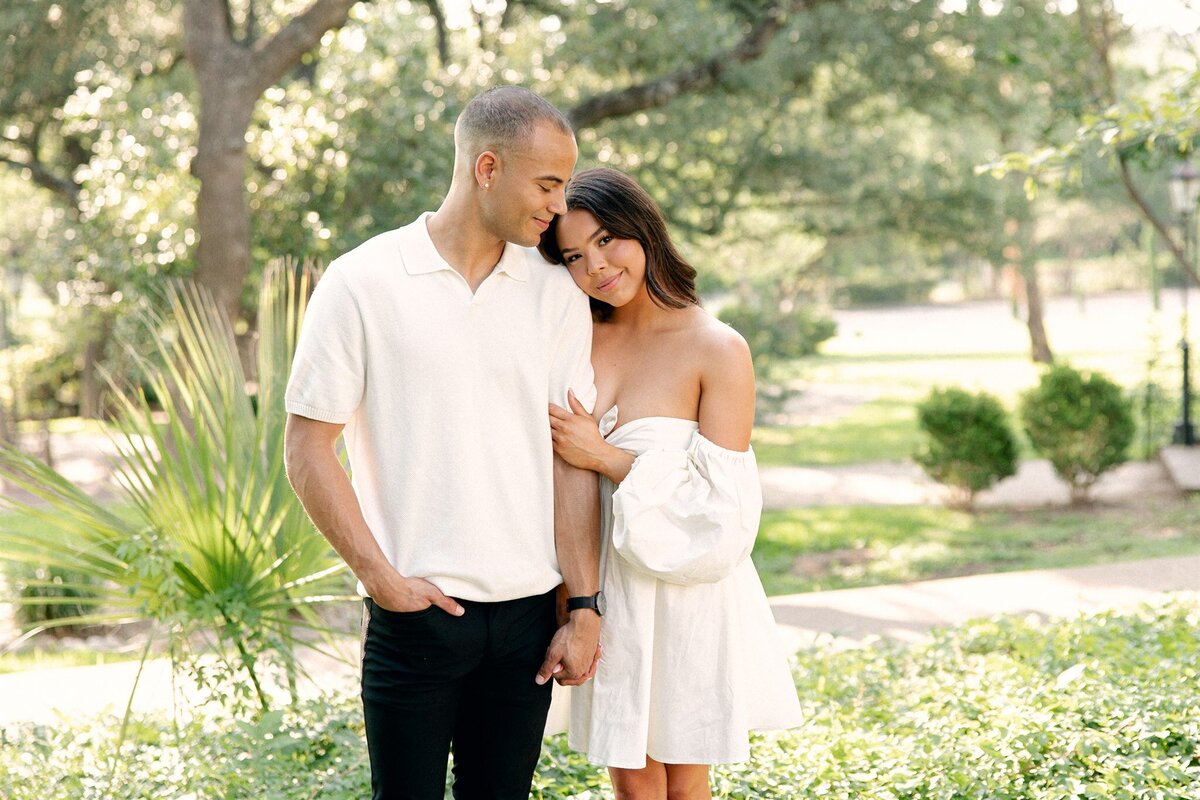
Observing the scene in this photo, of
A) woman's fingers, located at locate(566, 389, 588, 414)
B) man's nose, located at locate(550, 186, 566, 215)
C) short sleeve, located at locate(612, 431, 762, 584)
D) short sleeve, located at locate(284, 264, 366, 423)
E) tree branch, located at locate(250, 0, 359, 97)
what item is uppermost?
tree branch, located at locate(250, 0, 359, 97)

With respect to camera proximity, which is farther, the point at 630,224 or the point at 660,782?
the point at 660,782

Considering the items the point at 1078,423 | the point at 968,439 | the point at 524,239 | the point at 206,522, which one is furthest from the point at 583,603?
the point at 1078,423

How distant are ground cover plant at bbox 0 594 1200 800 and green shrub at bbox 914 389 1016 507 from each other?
6.27 meters

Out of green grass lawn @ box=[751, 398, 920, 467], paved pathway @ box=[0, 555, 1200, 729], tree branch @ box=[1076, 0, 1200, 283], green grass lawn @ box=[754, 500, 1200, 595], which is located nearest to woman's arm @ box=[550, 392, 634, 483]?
paved pathway @ box=[0, 555, 1200, 729]

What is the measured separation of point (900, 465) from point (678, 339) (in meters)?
12.5

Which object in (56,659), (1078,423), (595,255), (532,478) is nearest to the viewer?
(532,478)

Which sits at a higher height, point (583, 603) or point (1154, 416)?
point (1154, 416)

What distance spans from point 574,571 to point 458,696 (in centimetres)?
34

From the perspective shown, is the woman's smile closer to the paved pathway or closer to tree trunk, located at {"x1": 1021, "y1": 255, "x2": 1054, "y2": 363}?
the paved pathway

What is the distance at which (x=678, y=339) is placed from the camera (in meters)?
2.63

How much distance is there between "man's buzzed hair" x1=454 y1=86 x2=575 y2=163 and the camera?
2246 millimetres

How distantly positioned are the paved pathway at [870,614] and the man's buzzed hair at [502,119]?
293 cm

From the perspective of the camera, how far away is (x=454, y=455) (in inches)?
90.7

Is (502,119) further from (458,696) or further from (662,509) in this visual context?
(458,696)
